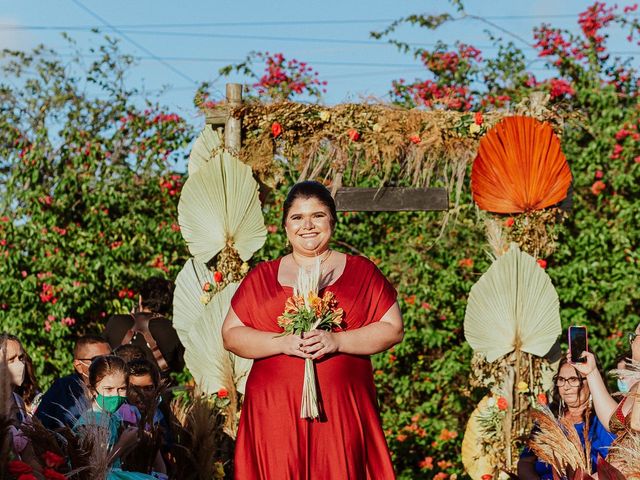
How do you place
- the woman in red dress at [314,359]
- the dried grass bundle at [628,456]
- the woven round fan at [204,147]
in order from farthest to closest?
the woven round fan at [204,147] < the woman in red dress at [314,359] < the dried grass bundle at [628,456]

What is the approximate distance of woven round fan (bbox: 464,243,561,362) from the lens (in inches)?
268

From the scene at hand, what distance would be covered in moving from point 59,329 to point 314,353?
5058 millimetres

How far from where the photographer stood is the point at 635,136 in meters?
8.62

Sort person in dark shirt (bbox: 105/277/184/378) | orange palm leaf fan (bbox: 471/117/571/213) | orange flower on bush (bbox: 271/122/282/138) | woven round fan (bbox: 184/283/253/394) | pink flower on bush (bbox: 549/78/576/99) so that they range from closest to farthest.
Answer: person in dark shirt (bbox: 105/277/184/378)
woven round fan (bbox: 184/283/253/394)
orange palm leaf fan (bbox: 471/117/571/213)
orange flower on bush (bbox: 271/122/282/138)
pink flower on bush (bbox: 549/78/576/99)

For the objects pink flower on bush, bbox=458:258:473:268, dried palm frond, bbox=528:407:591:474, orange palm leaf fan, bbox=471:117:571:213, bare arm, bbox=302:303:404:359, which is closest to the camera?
dried palm frond, bbox=528:407:591:474

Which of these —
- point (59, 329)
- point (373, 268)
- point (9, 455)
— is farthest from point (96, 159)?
point (9, 455)

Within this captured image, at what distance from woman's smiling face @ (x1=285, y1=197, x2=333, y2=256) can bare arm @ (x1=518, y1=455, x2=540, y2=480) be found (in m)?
1.88

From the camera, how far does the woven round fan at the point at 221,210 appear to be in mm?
6941

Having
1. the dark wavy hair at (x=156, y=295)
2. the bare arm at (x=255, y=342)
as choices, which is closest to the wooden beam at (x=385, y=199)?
the dark wavy hair at (x=156, y=295)

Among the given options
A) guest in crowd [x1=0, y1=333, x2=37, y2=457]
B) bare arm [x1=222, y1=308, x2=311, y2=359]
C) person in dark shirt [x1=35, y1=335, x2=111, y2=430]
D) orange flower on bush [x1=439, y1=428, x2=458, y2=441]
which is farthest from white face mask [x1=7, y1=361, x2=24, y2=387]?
orange flower on bush [x1=439, y1=428, x2=458, y2=441]

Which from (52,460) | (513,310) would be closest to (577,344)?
(52,460)

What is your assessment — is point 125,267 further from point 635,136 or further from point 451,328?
point 635,136

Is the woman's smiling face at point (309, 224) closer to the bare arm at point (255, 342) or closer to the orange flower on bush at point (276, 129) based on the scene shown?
the bare arm at point (255, 342)

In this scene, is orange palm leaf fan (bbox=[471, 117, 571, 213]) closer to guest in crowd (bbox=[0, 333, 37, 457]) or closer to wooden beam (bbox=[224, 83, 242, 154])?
wooden beam (bbox=[224, 83, 242, 154])
